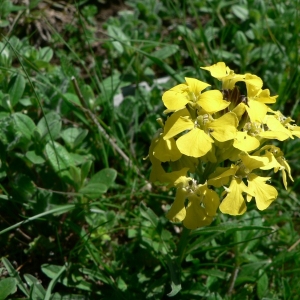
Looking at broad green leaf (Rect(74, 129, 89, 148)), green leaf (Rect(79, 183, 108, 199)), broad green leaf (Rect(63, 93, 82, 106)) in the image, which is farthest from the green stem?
broad green leaf (Rect(63, 93, 82, 106))

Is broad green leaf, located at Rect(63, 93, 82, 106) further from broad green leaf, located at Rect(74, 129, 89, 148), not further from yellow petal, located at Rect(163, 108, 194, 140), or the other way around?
yellow petal, located at Rect(163, 108, 194, 140)

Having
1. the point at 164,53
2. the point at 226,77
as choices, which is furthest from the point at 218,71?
the point at 164,53

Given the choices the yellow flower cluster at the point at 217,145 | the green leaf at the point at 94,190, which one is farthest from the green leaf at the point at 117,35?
the yellow flower cluster at the point at 217,145

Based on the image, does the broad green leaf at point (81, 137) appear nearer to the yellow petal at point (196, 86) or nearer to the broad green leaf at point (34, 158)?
the broad green leaf at point (34, 158)

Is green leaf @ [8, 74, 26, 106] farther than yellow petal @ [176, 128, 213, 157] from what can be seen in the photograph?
Yes

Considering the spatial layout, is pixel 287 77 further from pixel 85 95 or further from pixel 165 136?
pixel 165 136

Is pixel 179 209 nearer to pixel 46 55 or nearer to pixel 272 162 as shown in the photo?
pixel 272 162
